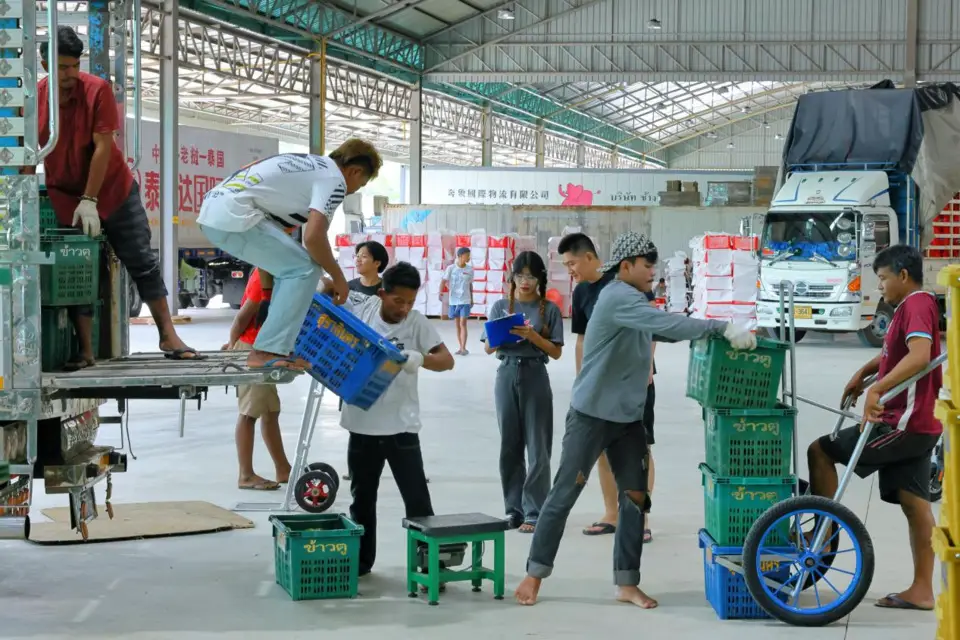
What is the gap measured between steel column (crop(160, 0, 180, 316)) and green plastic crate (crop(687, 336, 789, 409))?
19.0 metres

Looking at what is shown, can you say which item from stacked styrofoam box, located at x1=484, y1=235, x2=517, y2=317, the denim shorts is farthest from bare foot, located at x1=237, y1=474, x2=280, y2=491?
stacked styrofoam box, located at x1=484, y1=235, x2=517, y2=317

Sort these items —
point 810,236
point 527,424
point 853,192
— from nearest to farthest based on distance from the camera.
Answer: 1. point 527,424
2. point 853,192
3. point 810,236

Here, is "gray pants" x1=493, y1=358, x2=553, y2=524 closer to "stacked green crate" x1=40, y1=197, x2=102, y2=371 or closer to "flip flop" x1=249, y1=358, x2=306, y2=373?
"flip flop" x1=249, y1=358, x2=306, y2=373

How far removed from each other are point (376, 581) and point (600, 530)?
169 cm

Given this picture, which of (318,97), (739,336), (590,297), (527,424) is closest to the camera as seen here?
(739,336)

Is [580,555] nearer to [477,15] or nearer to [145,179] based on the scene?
[145,179]

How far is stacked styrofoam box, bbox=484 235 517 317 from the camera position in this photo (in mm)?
28047

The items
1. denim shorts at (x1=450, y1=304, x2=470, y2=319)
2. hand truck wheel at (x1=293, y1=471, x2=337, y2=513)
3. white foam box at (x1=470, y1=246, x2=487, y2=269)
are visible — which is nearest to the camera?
hand truck wheel at (x1=293, y1=471, x2=337, y2=513)

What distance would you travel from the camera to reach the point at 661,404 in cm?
1360

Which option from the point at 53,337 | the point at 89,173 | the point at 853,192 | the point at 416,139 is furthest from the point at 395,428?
the point at 416,139

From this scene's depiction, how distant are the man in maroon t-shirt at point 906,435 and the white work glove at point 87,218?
3.54 meters

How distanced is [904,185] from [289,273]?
651 inches

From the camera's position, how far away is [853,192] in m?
19.5

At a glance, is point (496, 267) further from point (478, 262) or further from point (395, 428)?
point (395, 428)
